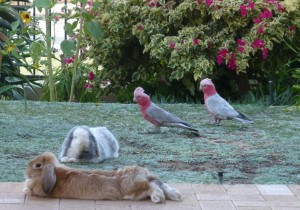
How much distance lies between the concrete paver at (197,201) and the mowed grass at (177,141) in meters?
0.27

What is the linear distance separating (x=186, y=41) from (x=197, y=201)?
5089 millimetres

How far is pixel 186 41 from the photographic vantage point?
10062 millimetres

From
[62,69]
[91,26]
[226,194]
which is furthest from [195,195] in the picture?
[62,69]

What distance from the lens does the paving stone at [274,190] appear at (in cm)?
541

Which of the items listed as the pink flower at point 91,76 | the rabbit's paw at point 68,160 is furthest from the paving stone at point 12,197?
the pink flower at point 91,76

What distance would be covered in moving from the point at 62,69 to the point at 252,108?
3.19 meters

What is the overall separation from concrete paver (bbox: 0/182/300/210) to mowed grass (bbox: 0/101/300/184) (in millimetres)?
268

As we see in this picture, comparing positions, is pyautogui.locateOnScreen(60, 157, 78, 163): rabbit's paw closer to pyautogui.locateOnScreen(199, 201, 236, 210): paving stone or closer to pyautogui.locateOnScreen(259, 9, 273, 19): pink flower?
pyautogui.locateOnScreen(199, 201, 236, 210): paving stone

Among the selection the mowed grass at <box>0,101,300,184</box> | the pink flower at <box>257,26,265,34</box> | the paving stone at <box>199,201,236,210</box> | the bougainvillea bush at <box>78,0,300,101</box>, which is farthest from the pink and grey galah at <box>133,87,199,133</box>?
the pink flower at <box>257,26,265,34</box>

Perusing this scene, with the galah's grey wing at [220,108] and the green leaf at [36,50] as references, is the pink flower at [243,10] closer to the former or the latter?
the galah's grey wing at [220,108]

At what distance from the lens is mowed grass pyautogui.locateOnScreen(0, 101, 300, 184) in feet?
19.8

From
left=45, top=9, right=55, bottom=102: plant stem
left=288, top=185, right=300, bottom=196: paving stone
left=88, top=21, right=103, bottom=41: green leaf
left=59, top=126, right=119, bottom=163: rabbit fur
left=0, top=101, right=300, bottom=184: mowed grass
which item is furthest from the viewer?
left=45, top=9, right=55, bottom=102: plant stem

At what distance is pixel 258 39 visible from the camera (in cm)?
997

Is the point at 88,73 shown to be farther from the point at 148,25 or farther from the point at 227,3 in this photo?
the point at 227,3
